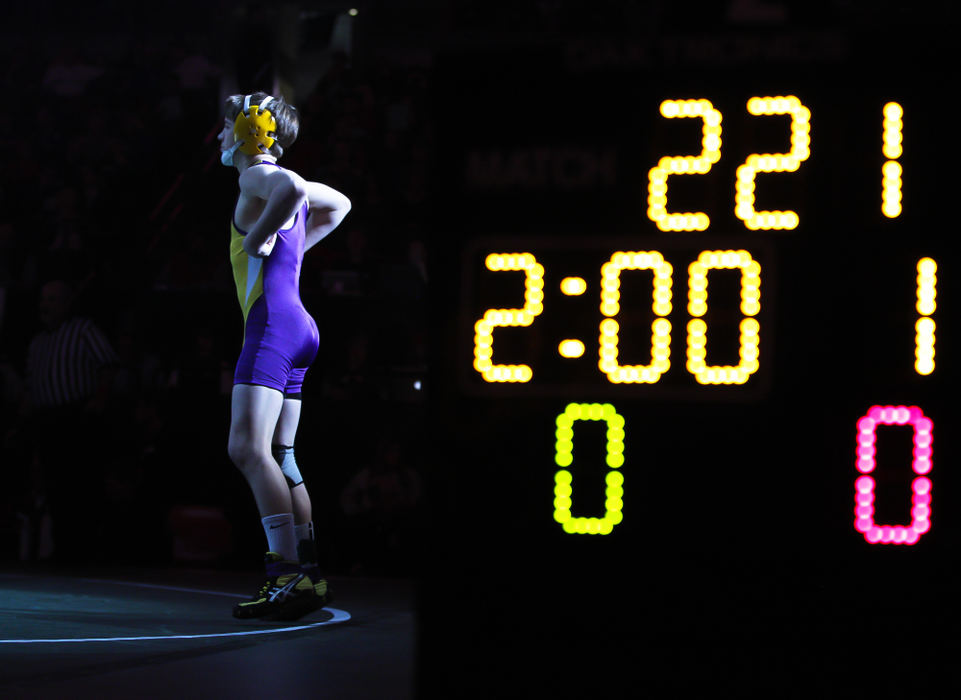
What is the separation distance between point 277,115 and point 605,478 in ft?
11.8

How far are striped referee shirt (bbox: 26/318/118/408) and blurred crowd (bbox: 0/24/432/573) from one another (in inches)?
0.6

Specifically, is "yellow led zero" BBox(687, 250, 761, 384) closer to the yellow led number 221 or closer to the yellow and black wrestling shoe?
the yellow led number 221

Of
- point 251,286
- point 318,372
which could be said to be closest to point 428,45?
point 318,372

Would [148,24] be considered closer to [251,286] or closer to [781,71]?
[251,286]

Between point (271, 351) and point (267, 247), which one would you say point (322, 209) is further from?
point (271, 351)

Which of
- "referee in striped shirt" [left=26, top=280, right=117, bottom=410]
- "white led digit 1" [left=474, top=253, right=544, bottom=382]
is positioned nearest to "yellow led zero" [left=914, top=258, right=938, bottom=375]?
"white led digit 1" [left=474, top=253, right=544, bottom=382]

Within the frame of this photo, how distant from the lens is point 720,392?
12.0 feet

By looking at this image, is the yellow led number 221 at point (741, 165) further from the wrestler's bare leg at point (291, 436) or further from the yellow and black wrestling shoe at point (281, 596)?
the wrestler's bare leg at point (291, 436)

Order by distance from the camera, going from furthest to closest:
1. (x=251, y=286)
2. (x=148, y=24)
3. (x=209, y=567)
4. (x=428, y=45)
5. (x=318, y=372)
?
(x=148, y=24) → (x=428, y=45) → (x=318, y=372) → (x=209, y=567) → (x=251, y=286)

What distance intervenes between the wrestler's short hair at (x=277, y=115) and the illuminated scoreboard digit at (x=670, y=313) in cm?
317

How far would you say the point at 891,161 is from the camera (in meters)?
3.70

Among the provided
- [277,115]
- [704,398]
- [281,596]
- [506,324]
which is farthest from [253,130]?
[704,398]

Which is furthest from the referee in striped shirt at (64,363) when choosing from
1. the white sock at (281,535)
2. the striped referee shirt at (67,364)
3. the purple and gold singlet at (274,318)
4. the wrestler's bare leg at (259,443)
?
the white sock at (281,535)

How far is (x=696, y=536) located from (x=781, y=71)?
130 cm
